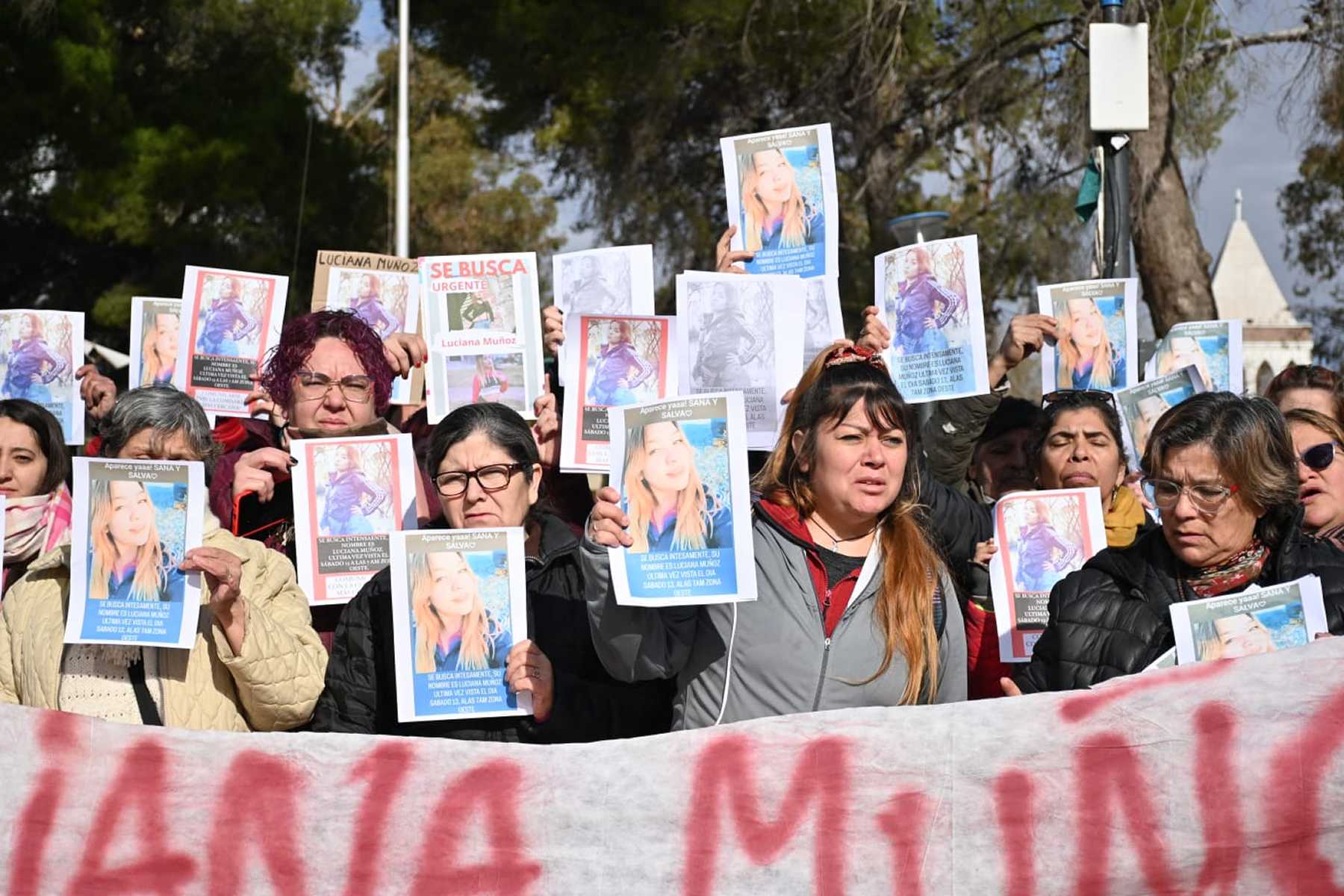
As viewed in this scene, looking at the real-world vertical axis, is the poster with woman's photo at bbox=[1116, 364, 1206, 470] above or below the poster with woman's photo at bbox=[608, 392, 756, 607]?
above

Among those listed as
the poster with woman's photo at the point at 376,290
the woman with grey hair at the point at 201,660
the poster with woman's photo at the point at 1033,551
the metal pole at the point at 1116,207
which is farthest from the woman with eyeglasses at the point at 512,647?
the metal pole at the point at 1116,207

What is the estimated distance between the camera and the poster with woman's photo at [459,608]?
358 centimetres

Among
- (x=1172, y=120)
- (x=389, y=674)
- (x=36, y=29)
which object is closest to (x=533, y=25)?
(x=36, y=29)

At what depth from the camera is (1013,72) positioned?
43.5 feet

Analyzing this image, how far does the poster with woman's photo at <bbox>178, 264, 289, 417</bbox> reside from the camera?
5.21 m

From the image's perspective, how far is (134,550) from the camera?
3611 millimetres

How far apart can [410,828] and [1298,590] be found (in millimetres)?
1809

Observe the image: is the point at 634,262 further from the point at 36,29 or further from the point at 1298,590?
the point at 36,29

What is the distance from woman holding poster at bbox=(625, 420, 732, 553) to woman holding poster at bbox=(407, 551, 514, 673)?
1.50 ft

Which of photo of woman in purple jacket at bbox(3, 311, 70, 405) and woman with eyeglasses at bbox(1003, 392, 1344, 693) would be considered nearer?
woman with eyeglasses at bbox(1003, 392, 1344, 693)

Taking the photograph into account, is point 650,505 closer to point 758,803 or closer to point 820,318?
point 758,803

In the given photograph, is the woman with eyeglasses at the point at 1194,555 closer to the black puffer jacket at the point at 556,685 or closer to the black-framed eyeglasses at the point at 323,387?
the black puffer jacket at the point at 556,685

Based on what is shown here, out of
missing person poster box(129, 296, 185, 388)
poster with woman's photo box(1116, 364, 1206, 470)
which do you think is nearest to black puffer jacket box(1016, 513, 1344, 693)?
poster with woman's photo box(1116, 364, 1206, 470)

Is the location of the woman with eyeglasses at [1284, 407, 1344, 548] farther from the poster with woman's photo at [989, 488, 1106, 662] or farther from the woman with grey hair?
the woman with grey hair
